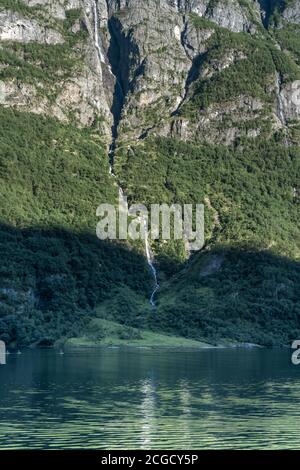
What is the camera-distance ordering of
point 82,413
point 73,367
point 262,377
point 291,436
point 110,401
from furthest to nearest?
point 73,367
point 262,377
point 110,401
point 82,413
point 291,436

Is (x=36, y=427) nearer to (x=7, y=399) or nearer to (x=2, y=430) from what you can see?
(x=2, y=430)
